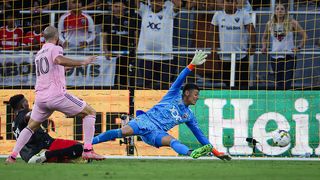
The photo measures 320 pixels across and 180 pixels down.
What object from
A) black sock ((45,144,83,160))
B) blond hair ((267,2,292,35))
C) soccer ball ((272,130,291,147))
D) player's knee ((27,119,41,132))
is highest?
blond hair ((267,2,292,35))

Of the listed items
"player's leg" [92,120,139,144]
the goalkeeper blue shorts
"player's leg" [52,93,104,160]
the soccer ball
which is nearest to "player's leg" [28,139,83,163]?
"player's leg" [92,120,139,144]

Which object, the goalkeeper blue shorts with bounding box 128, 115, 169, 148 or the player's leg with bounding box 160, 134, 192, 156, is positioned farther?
the goalkeeper blue shorts with bounding box 128, 115, 169, 148

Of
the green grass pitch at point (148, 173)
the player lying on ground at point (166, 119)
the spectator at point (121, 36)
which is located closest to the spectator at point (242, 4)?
the spectator at point (121, 36)

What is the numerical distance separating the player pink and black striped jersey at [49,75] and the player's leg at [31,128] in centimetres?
27

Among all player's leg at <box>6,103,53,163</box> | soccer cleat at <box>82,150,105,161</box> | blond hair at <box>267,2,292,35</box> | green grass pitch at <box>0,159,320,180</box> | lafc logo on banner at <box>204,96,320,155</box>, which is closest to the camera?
green grass pitch at <box>0,159,320,180</box>

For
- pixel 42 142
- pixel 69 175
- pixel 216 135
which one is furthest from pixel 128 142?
pixel 69 175

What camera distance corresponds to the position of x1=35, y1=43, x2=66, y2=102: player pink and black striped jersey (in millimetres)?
13952

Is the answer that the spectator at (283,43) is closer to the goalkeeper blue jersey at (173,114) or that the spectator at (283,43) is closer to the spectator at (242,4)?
the spectator at (242,4)

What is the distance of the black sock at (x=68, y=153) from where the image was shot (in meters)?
15.0

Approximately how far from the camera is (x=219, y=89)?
19344 millimetres

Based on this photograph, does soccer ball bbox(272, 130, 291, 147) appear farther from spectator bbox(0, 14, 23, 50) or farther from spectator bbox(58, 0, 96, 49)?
spectator bbox(0, 14, 23, 50)

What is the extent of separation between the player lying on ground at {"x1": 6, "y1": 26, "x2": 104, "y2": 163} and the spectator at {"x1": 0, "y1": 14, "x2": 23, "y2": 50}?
238 inches

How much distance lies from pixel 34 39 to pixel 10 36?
1.76 ft

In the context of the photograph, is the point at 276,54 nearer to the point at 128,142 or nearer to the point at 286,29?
the point at 286,29
